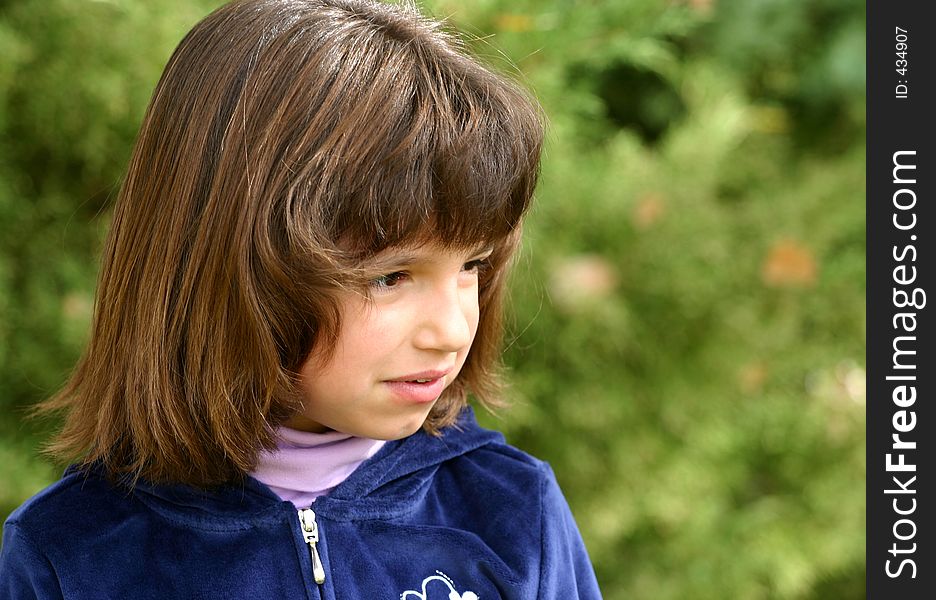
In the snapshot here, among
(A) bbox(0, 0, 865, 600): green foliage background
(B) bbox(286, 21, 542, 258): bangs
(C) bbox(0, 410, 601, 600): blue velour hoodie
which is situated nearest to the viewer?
(B) bbox(286, 21, 542, 258): bangs

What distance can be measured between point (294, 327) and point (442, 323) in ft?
0.45

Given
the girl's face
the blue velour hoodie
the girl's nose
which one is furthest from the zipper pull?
the girl's nose

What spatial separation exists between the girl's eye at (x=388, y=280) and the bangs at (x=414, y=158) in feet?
0.09

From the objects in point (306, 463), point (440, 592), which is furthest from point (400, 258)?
point (440, 592)

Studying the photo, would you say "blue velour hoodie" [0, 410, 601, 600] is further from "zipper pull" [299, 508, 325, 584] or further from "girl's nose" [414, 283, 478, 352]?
"girl's nose" [414, 283, 478, 352]

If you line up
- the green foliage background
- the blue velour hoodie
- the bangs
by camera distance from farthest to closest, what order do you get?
1. the green foliage background
2. the blue velour hoodie
3. the bangs

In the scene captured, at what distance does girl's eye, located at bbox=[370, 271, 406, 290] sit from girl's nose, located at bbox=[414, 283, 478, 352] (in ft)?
0.11

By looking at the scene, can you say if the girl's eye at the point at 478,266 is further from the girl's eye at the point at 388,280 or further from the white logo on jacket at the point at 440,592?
the white logo on jacket at the point at 440,592

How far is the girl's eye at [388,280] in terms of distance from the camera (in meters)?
1.01

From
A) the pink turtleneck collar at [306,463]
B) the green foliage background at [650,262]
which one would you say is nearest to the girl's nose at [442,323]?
the pink turtleneck collar at [306,463]

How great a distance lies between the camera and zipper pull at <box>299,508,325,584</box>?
109 centimetres
